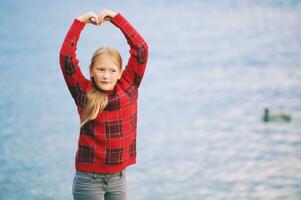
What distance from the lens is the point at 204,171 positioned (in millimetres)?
8203

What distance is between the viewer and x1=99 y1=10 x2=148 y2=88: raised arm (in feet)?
A: 11.1

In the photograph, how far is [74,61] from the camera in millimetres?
3230

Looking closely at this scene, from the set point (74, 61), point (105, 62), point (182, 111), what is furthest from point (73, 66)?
point (182, 111)

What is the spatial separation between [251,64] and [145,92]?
12.3ft

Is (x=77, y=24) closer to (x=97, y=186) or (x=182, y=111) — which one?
(x=97, y=186)

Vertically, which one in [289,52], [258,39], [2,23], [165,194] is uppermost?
[2,23]

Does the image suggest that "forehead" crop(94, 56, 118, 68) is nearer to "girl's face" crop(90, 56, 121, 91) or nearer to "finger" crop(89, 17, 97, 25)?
"girl's face" crop(90, 56, 121, 91)

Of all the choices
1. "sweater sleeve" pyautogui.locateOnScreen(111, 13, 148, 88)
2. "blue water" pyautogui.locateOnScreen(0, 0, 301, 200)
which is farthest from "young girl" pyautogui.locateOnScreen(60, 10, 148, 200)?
"blue water" pyautogui.locateOnScreen(0, 0, 301, 200)

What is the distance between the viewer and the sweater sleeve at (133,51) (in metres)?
3.38

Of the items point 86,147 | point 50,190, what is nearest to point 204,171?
point 50,190

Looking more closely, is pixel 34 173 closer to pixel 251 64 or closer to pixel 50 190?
pixel 50 190

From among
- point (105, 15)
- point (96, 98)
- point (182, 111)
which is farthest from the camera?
point (182, 111)

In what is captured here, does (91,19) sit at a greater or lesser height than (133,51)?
greater

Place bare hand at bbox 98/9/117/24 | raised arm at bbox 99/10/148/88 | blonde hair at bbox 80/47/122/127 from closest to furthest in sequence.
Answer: blonde hair at bbox 80/47/122/127
bare hand at bbox 98/9/117/24
raised arm at bbox 99/10/148/88
